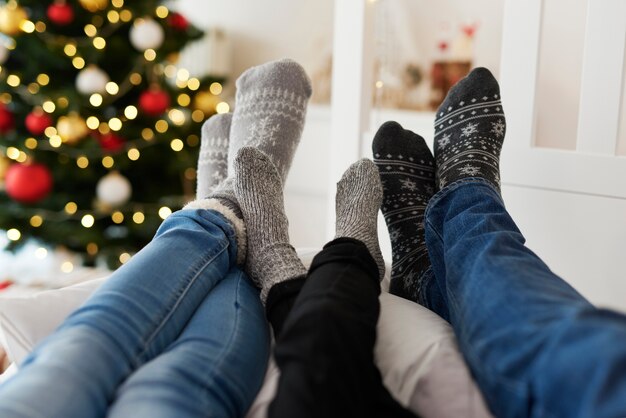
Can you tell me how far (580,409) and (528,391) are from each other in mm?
67

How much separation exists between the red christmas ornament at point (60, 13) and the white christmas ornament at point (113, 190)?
0.52 metres

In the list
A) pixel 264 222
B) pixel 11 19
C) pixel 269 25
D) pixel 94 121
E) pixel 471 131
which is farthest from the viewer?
pixel 269 25

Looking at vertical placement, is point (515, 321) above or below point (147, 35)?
below

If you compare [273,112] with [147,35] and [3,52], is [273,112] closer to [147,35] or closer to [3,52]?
[147,35]

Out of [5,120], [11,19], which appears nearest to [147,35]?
[11,19]

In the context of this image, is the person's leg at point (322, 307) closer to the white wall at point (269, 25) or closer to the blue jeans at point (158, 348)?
A: the blue jeans at point (158, 348)

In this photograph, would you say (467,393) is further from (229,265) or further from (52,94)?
(52,94)

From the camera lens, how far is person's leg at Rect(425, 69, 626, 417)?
53 cm

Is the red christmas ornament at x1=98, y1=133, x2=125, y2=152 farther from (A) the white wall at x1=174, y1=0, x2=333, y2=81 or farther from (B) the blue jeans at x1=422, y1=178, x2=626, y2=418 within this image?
(B) the blue jeans at x1=422, y1=178, x2=626, y2=418

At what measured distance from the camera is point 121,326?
27.2 inches

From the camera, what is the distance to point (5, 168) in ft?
7.74

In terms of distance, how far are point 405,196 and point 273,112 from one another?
33cm

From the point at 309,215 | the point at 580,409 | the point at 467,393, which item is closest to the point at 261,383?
the point at 467,393

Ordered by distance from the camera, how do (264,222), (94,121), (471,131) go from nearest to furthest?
(264,222) → (471,131) → (94,121)
